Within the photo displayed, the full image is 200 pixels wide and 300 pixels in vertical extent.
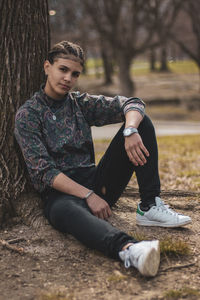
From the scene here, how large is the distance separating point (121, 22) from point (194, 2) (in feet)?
15.1

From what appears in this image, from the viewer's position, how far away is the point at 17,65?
3479 mm

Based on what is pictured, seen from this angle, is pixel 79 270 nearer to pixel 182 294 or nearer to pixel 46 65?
pixel 182 294

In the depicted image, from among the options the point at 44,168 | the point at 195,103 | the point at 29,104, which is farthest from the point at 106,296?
the point at 195,103

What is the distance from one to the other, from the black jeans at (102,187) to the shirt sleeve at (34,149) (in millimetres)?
190

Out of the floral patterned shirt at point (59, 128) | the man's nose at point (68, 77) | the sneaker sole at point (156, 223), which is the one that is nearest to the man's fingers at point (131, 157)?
the floral patterned shirt at point (59, 128)

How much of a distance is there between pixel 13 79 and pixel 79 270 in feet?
5.37

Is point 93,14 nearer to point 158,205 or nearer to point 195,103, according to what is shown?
point 195,103

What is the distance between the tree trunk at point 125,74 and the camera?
20.2 meters

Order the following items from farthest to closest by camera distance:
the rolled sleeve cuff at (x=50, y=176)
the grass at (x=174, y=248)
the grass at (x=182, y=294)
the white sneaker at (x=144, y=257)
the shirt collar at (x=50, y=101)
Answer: the shirt collar at (x=50, y=101) < the rolled sleeve cuff at (x=50, y=176) < the grass at (x=174, y=248) < the white sneaker at (x=144, y=257) < the grass at (x=182, y=294)

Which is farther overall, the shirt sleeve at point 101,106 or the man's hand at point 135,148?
the shirt sleeve at point 101,106

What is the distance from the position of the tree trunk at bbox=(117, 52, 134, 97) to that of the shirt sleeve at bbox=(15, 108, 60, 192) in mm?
17422

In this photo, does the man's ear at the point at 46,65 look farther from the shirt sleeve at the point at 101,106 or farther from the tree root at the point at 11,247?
the tree root at the point at 11,247

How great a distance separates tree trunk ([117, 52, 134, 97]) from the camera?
66.3 feet

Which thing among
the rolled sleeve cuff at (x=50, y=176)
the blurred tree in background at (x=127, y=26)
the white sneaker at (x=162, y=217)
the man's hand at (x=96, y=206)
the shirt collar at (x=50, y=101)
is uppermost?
the blurred tree in background at (x=127, y=26)
